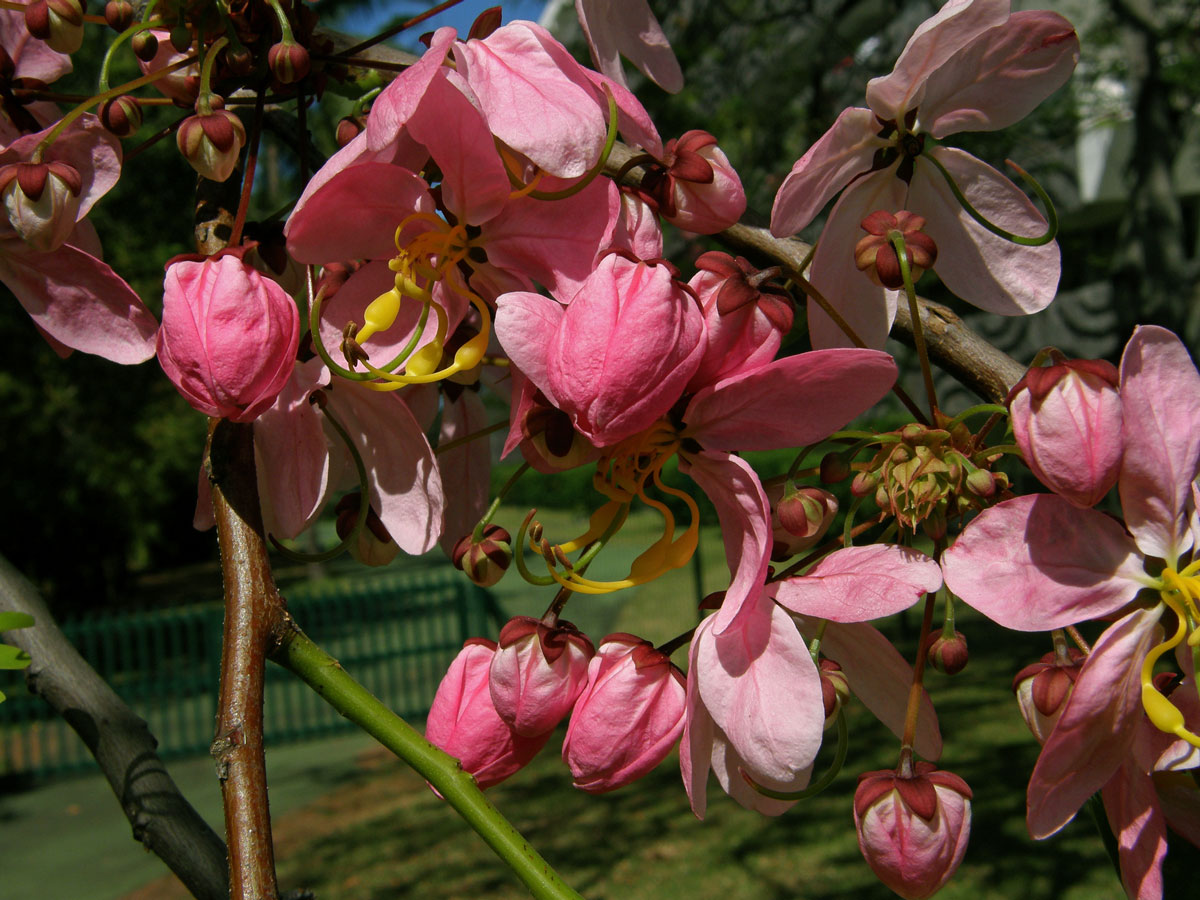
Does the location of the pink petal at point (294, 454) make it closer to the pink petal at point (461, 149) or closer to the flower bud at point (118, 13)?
the pink petal at point (461, 149)

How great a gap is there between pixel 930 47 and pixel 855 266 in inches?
A: 5.7

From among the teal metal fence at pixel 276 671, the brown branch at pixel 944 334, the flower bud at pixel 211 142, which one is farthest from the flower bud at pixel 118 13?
the teal metal fence at pixel 276 671

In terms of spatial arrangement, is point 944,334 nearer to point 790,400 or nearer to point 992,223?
point 992,223

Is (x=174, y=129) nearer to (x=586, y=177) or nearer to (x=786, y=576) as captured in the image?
(x=586, y=177)

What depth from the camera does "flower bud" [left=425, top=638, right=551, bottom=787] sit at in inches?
28.1

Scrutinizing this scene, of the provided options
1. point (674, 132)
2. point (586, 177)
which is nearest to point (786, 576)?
point (586, 177)

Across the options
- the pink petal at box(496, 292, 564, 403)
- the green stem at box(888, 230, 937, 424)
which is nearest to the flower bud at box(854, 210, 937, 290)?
the green stem at box(888, 230, 937, 424)

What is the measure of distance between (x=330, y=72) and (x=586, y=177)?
346 millimetres

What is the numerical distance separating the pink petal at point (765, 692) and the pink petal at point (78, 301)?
441 mm

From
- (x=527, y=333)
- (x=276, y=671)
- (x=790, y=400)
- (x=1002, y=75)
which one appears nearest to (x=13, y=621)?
(x=527, y=333)

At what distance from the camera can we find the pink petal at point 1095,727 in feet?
1.86

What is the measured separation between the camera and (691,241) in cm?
338

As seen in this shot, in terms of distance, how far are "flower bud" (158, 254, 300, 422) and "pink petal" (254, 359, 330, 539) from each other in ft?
0.33

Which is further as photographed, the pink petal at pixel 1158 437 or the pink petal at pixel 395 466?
the pink petal at pixel 395 466
